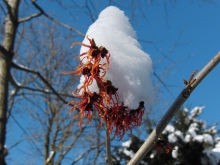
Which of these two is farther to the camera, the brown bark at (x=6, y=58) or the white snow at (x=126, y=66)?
the brown bark at (x=6, y=58)

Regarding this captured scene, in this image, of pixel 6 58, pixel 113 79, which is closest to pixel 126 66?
pixel 113 79

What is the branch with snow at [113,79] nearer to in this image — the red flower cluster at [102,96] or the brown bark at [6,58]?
the red flower cluster at [102,96]

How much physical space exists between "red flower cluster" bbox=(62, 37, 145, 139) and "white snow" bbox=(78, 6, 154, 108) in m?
0.03

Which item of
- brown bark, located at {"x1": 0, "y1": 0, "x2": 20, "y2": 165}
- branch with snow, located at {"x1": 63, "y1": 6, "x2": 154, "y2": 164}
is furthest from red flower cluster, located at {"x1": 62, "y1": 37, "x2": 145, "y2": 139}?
brown bark, located at {"x1": 0, "y1": 0, "x2": 20, "y2": 165}

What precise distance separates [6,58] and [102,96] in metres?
2.83

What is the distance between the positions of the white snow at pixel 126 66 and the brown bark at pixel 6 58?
256 cm

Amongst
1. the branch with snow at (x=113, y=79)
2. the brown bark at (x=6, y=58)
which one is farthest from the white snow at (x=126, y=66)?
the brown bark at (x=6, y=58)

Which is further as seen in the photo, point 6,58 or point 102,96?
point 6,58

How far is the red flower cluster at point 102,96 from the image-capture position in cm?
79

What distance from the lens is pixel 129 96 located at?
0.84 m

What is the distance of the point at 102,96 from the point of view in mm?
796

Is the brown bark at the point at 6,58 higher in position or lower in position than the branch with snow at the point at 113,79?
higher

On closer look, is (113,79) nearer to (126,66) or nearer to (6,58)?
(126,66)

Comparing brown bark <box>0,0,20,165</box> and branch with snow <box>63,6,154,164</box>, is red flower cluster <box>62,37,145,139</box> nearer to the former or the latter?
branch with snow <box>63,6,154,164</box>
